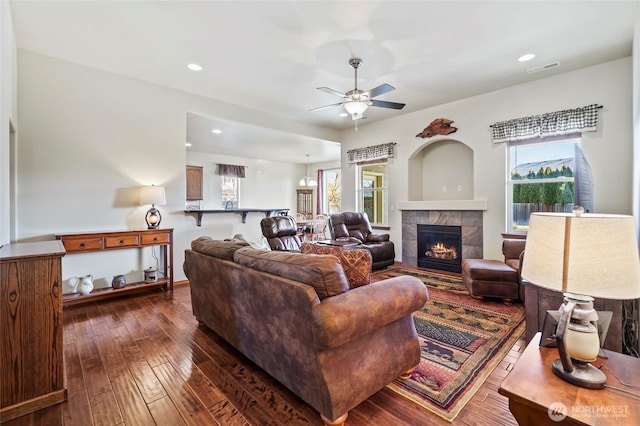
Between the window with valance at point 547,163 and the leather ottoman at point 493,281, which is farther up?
the window with valance at point 547,163

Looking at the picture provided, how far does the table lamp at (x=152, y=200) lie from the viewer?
3.98 meters

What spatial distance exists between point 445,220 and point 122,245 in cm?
503


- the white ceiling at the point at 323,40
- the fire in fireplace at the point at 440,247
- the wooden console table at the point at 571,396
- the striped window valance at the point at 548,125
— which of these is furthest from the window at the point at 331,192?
the wooden console table at the point at 571,396

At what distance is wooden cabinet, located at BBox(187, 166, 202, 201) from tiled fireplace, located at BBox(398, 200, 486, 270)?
19.2 ft

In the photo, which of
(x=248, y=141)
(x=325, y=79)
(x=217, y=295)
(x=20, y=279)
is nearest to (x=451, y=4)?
(x=325, y=79)

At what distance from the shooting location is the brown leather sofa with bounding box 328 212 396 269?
17.3ft

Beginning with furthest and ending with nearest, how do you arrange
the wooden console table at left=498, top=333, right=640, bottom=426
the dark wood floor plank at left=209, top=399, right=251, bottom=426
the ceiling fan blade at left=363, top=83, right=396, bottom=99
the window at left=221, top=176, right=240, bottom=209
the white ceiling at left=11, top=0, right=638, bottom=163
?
the window at left=221, top=176, right=240, bottom=209, the ceiling fan blade at left=363, top=83, right=396, bottom=99, the white ceiling at left=11, top=0, right=638, bottom=163, the dark wood floor plank at left=209, top=399, right=251, bottom=426, the wooden console table at left=498, top=333, right=640, bottom=426

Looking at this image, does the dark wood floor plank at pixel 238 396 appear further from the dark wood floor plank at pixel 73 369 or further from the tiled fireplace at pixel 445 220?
the tiled fireplace at pixel 445 220

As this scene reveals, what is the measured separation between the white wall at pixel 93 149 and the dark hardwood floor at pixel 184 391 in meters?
1.56

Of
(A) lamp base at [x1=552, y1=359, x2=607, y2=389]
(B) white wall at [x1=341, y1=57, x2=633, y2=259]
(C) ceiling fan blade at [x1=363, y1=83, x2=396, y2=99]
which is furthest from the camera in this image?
(B) white wall at [x1=341, y1=57, x2=633, y2=259]

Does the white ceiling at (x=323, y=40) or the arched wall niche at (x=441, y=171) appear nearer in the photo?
the white ceiling at (x=323, y=40)

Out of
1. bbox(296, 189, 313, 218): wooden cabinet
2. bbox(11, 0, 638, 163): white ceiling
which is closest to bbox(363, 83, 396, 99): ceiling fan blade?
bbox(11, 0, 638, 163): white ceiling

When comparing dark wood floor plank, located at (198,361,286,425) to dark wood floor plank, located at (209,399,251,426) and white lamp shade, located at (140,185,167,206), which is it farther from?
white lamp shade, located at (140,185,167,206)

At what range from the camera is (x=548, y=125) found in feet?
13.5
